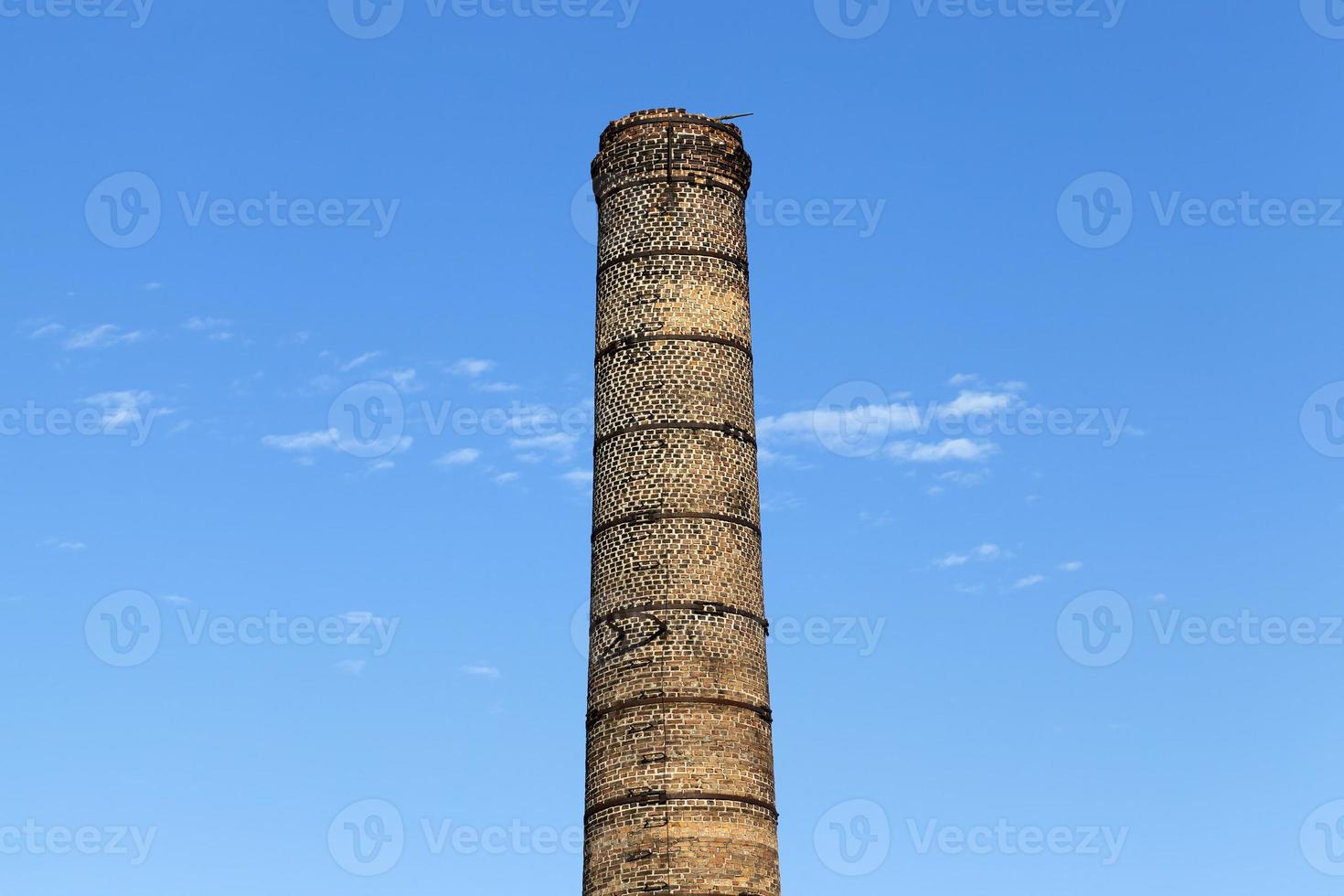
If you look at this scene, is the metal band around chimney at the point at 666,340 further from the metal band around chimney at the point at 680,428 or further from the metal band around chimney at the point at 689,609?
the metal band around chimney at the point at 689,609

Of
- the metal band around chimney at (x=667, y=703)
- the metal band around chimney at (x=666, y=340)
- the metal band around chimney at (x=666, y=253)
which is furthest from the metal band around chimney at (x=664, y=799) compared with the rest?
→ the metal band around chimney at (x=666, y=253)

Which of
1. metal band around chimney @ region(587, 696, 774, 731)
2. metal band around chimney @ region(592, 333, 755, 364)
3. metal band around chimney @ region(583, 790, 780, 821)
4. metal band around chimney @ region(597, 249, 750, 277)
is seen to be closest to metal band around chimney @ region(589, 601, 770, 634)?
metal band around chimney @ region(587, 696, 774, 731)

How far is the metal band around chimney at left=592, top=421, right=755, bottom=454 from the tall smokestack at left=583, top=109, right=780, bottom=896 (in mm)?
25

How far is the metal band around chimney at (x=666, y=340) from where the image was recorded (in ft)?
90.8

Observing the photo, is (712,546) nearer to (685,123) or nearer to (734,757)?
(734,757)

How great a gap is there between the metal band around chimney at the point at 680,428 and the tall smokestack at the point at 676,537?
0.02m

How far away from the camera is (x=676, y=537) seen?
26.7 m

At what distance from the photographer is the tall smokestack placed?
2545cm

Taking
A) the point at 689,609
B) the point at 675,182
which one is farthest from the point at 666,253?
the point at 689,609

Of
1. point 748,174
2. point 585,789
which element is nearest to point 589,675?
point 585,789

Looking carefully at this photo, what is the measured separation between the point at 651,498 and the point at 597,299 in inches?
136

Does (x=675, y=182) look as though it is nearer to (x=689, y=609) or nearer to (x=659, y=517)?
(x=659, y=517)

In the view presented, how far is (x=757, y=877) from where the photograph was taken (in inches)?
1001

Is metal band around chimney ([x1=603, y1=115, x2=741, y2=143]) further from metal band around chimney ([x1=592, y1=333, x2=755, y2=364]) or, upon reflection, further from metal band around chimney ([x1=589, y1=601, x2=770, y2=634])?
metal band around chimney ([x1=589, y1=601, x2=770, y2=634])
